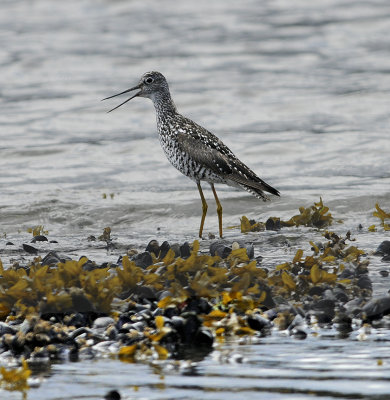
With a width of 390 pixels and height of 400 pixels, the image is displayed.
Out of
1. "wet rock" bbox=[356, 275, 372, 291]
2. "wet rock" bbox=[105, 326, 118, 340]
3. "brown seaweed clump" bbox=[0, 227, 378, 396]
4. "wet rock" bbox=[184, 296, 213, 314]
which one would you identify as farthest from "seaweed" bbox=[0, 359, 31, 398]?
"wet rock" bbox=[356, 275, 372, 291]

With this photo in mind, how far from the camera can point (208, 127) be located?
1869 centimetres

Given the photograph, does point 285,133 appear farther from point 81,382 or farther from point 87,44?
point 81,382

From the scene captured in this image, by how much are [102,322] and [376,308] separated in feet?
5.90

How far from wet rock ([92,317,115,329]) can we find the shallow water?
2.21 ft

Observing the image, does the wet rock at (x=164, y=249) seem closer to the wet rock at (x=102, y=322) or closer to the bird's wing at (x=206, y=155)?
the wet rock at (x=102, y=322)

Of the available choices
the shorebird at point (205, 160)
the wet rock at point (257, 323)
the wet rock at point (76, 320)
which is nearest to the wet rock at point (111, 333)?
the wet rock at point (76, 320)

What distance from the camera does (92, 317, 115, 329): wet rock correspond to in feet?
19.4

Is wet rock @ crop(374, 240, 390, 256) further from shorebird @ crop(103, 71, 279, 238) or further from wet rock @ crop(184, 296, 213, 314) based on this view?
wet rock @ crop(184, 296, 213, 314)

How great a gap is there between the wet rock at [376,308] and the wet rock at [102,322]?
5.43 feet

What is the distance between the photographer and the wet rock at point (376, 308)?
6043mm

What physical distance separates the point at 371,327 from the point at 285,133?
12337 millimetres

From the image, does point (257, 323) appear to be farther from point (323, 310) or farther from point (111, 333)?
point (111, 333)

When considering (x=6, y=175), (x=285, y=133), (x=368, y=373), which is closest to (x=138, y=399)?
(x=368, y=373)

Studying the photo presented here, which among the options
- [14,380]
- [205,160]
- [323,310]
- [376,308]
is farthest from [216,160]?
[14,380]
